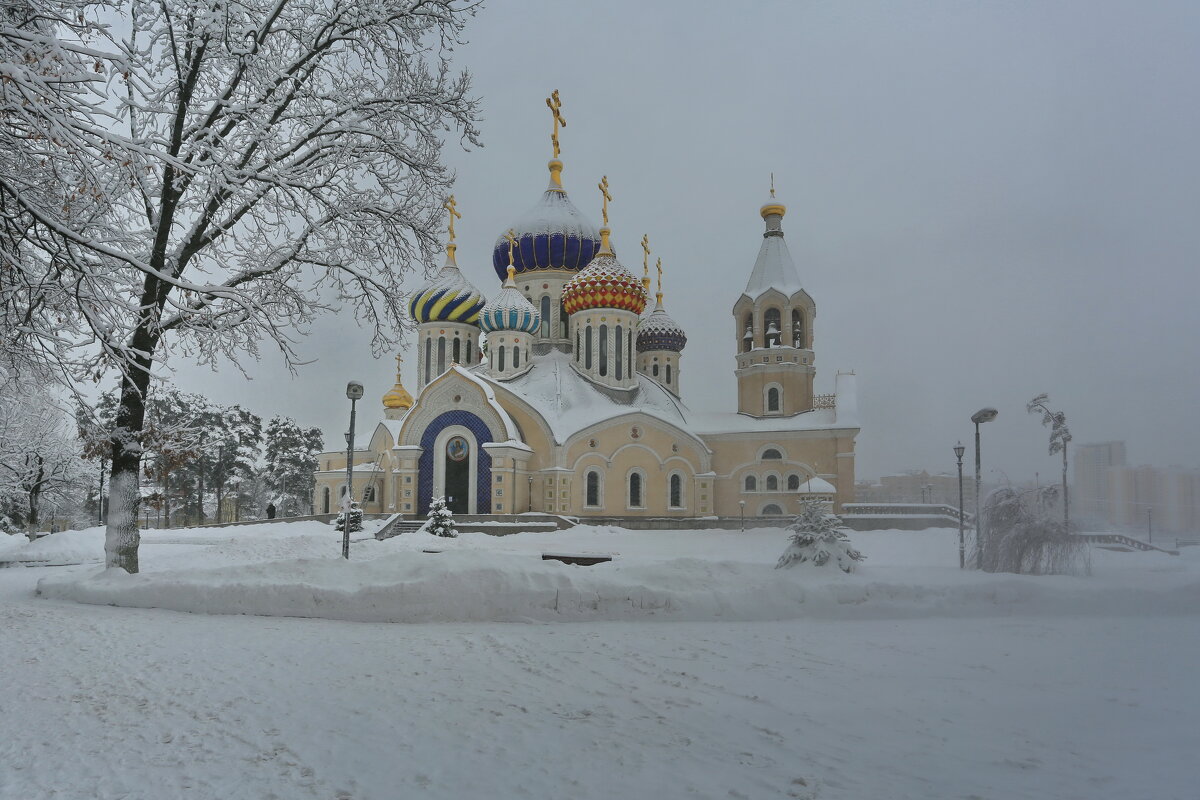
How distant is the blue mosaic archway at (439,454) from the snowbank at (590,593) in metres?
17.0

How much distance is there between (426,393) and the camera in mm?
27469

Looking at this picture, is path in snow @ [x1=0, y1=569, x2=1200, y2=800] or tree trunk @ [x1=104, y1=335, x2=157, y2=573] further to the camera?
tree trunk @ [x1=104, y1=335, x2=157, y2=573]

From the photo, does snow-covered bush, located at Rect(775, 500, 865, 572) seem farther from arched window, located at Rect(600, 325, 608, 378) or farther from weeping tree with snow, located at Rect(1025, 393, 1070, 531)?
arched window, located at Rect(600, 325, 608, 378)

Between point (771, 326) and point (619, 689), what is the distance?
27.5 metres

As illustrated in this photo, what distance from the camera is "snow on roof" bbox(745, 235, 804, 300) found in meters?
31.2

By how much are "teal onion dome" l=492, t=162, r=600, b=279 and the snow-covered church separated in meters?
0.07

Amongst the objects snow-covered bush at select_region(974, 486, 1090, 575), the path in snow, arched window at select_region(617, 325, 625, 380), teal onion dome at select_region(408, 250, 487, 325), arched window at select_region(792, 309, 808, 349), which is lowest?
the path in snow

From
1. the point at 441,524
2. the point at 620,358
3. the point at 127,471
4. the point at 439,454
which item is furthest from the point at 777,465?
the point at 127,471

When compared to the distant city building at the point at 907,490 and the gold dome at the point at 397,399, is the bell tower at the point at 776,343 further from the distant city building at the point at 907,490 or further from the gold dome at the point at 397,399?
the gold dome at the point at 397,399

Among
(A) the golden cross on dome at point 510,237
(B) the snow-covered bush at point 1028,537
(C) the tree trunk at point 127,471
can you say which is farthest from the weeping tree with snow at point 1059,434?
(A) the golden cross on dome at point 510,237

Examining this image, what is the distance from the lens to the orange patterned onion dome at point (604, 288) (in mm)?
30578

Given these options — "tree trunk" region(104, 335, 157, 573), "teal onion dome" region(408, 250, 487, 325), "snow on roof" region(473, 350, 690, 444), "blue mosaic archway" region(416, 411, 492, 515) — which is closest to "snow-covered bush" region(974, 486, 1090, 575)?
"tree trunk" region(104, 335, 157, 573)

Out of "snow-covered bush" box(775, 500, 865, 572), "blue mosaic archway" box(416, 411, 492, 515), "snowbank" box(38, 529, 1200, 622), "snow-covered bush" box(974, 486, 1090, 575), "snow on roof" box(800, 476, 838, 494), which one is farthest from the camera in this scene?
"snow on roof" box(800, 476, 838, 494)

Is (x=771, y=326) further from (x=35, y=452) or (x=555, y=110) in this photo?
(x=35, y=452)
